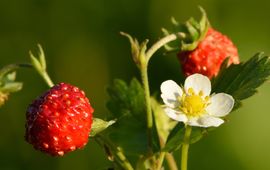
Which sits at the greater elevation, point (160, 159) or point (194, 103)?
point (194, 103)

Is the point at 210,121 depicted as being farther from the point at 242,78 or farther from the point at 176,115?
the point at 242,78

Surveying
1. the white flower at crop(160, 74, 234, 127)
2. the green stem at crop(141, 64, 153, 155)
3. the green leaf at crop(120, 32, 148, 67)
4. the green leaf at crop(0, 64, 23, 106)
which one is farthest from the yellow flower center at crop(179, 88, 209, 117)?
the green leaf at crop(0, 64, 23, 106)

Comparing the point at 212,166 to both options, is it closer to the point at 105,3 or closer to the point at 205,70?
the point at 105,3

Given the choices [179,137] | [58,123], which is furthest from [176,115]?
[58,123]

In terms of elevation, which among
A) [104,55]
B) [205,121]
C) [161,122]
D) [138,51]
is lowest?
[104,55]

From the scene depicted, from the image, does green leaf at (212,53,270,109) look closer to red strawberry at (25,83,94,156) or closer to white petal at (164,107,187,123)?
white petal at (164,107,187,123)

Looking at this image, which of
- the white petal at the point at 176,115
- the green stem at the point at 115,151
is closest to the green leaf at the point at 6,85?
the green stem at the point at 115,151

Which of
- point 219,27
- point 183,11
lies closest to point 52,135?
point 219,27
